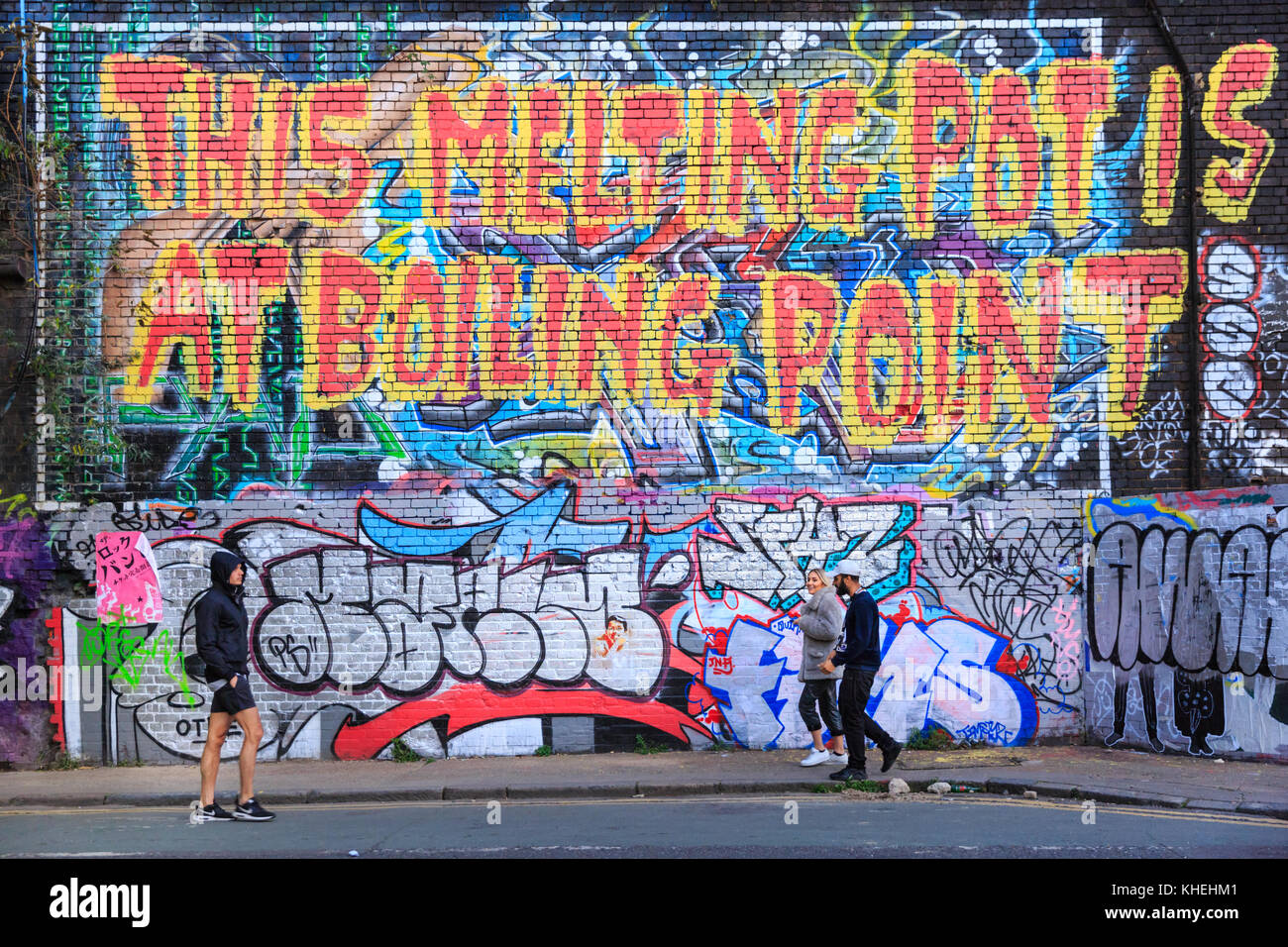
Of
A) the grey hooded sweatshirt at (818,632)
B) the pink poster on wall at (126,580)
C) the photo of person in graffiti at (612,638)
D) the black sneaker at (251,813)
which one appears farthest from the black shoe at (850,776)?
the pink poster on wall at (126,580)

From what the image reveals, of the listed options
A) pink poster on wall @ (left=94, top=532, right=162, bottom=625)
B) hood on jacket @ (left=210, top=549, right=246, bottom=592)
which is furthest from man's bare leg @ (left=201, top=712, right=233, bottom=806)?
pink poster on wall @ (left=94, top=532, right=162, bottom=625)

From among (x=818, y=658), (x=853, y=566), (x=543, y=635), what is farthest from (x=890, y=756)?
(x=543, y=635)

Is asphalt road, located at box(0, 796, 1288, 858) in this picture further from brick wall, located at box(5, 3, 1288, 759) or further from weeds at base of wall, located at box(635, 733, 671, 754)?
brick wall, located at box(5, 3, 1288, 759)

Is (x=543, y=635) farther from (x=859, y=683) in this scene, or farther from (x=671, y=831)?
(x=671, y=831)

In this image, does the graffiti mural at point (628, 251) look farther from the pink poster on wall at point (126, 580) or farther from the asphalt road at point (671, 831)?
the asphalt road at point (671, 831)

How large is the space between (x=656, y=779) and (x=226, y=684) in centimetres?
362

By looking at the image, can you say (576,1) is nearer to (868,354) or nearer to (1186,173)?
(868,354)

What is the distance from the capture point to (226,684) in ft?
29.0

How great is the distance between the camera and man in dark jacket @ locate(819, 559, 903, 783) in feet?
33.4

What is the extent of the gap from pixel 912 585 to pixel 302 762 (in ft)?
19.8

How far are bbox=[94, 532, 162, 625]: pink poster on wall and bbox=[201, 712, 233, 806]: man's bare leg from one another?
3350 millimetres

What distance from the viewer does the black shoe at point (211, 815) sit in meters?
8.96

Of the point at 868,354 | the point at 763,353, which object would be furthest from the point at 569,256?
the point at 868,354

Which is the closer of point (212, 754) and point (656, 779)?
point (212, 754)
